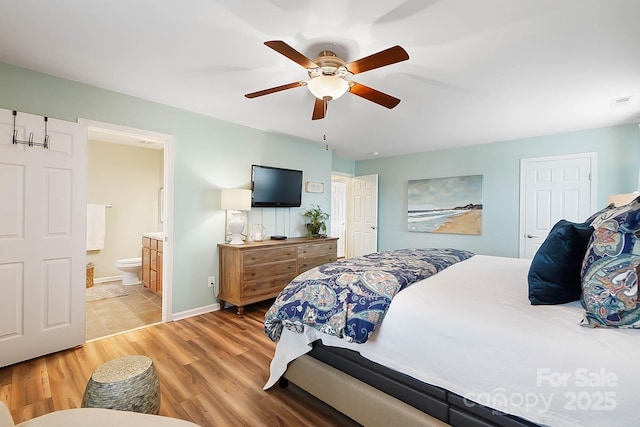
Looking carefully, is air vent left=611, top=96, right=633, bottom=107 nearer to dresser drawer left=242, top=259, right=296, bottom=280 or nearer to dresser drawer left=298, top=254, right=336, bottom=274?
dresser drawer left=298, top=254, right=336, bottom=274

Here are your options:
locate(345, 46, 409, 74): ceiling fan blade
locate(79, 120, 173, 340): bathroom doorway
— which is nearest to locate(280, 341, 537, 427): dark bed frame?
locate(345, 46, 409, 74): ceiling fan blade

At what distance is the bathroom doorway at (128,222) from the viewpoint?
3236mm

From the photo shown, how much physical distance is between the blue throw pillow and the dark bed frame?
1.96 feet

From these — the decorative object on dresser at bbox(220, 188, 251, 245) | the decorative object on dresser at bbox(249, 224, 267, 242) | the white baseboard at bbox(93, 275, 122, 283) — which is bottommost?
the white baseboard at bbox(93, 275, 122, 283)

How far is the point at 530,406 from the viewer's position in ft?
3.57

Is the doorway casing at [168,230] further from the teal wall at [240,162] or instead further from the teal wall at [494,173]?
the teal wall at [494,173]

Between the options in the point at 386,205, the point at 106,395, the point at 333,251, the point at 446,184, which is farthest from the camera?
the point at 386,205

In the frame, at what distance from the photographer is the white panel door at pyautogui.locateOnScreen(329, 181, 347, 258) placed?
695cm

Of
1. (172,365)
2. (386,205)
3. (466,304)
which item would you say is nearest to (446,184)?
(386,205)

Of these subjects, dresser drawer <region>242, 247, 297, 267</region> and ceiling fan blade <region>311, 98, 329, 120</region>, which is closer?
ceiling fan blade <region>311, 98, 329, 120</region>

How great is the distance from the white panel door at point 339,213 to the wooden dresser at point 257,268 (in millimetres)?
2968

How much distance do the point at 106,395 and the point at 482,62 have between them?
10.6 ft

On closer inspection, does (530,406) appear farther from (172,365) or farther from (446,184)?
(446,184)

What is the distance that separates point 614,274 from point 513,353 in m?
0.52
